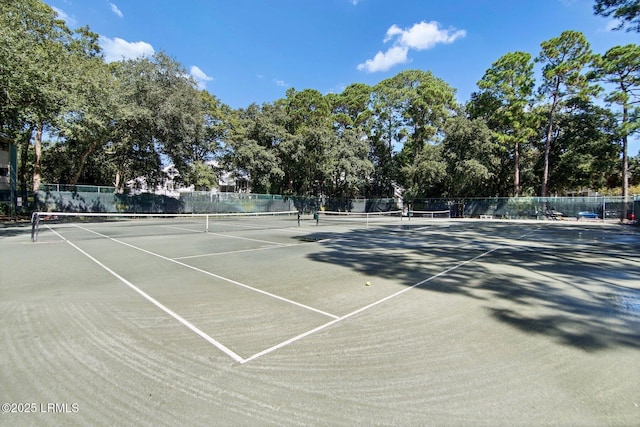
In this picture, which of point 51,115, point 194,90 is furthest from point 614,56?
point 51,115

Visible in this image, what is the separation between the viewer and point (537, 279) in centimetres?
687

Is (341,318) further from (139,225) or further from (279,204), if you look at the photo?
(279,204)

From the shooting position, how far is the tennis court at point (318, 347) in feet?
8.27

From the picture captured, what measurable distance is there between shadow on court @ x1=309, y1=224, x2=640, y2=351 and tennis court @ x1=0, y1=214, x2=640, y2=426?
1.9 inches

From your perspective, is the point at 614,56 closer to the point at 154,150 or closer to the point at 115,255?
the point at 115,255

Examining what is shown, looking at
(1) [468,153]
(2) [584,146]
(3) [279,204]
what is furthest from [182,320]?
(2) [584,146]

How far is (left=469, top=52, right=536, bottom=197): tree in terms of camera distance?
3706 cm

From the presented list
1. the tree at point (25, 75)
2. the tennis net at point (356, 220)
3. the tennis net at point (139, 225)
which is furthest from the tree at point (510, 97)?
the tree at point (25, 75)

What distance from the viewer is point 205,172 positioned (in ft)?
113

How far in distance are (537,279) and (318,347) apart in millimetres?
5844

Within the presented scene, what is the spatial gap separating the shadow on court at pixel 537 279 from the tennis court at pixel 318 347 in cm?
5

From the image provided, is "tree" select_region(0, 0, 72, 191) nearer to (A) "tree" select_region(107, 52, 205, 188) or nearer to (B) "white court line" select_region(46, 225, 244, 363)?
(A) "tree" select_region(107, 52, 205, 188)

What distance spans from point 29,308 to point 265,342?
13.2ft

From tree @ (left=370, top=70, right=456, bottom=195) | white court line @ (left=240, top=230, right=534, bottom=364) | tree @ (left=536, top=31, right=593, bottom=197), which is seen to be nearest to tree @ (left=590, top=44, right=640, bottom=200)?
tree @ (left=536, top=31, right=593, bottom=197)
